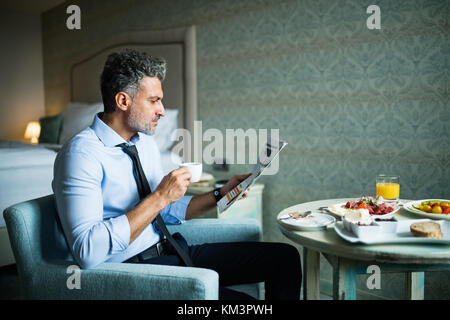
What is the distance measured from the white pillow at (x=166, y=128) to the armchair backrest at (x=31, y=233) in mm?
1924

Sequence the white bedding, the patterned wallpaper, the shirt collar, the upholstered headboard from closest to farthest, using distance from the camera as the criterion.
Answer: the shirt collar, the patterned wallpaper, the white bedding, the upholstered headboard

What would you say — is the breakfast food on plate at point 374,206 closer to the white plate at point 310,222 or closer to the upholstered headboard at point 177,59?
the white plate at point 310,222

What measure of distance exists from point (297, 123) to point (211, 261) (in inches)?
50.3

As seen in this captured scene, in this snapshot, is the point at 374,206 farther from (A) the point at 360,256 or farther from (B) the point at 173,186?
(B) the point at 173,186

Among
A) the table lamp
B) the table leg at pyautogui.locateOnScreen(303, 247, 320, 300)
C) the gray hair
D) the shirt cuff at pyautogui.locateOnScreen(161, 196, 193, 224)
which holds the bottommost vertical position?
the table leg at pyautogui.locateOnScreen(303, 247, 320, 300)

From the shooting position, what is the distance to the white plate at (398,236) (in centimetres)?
106

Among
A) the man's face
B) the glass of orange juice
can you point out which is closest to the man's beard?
the man's face

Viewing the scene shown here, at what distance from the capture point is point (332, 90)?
2262 millimetres

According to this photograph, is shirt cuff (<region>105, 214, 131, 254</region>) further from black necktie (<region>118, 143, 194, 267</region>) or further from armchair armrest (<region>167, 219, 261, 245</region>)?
armchair armrest (<region>167, 219, 261, 245</region>)

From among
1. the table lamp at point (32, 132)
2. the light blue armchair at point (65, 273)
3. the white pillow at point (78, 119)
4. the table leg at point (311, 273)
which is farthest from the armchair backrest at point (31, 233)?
the table lamp at point (32, 132)

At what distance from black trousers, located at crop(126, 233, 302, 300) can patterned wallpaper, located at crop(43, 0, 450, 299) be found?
0.98 meters

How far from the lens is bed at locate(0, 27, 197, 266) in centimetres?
236
